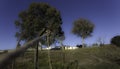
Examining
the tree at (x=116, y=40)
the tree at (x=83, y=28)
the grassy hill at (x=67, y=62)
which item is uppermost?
the tree at (x=83, y=28)

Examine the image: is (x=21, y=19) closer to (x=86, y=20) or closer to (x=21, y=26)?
(x=21, y=26)

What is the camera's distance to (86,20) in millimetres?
57938

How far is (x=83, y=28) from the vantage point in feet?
186

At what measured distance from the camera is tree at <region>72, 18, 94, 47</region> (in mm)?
56713

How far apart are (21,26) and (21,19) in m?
1.69

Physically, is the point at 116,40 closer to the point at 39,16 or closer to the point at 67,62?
the point at 39,16

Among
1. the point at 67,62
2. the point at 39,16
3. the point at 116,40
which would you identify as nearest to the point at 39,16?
the point at 39,16

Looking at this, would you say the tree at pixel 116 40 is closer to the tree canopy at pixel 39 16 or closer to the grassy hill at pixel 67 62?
the tree canopy at pixel 39 16

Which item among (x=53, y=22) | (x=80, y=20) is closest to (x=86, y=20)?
(x=80, y=20)

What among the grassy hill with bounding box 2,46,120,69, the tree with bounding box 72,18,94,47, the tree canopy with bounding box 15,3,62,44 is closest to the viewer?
the grassy hill with bounding box 2,46,120,69

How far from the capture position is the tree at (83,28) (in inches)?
2233

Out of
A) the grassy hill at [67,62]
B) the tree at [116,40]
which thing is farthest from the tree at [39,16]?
the grassy hill at [67,62]

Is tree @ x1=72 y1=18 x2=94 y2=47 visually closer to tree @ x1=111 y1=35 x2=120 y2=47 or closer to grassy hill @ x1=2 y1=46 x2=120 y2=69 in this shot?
tree @ x1=111 y1=35 x2=120 y2=47

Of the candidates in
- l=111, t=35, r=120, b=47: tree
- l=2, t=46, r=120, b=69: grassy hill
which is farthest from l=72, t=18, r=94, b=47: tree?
l=2, t=46, r=120, b=69: grassy hill
